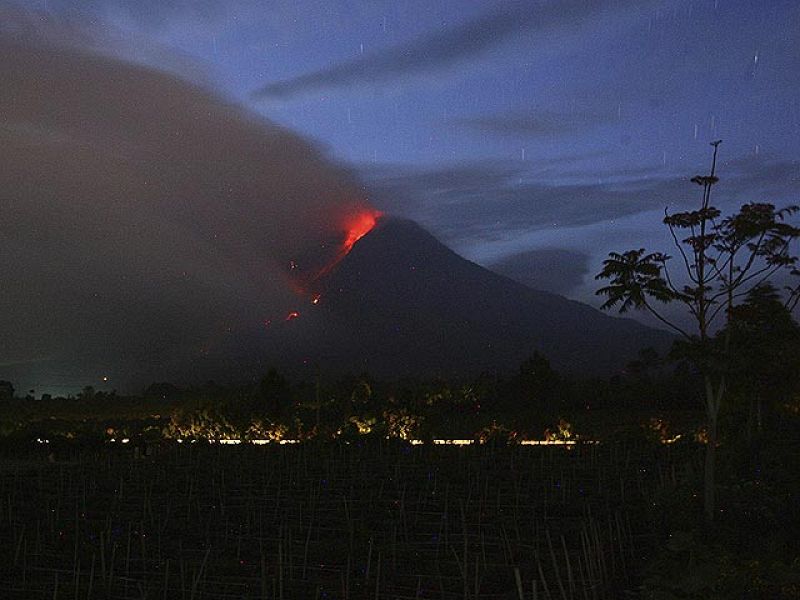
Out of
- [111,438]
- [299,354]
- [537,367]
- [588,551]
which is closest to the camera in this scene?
[588,551]

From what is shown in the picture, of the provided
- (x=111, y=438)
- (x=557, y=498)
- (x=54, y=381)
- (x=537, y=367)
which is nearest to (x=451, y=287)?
(x=54, y=381)

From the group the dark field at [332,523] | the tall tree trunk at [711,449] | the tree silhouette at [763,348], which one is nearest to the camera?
the dark field at [332,523]

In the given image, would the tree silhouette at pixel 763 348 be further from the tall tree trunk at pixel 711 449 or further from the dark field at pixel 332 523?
the dark field at pixel 332 523

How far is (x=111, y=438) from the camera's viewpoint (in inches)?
894

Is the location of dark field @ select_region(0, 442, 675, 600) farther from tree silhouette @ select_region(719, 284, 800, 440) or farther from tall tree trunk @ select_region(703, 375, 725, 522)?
tree silhouette @ select_region(719, 284, 800, 440)

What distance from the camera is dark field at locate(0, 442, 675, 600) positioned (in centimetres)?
857

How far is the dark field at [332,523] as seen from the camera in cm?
857

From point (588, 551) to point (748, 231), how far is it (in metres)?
4.38

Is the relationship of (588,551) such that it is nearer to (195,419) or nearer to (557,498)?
(557,498)

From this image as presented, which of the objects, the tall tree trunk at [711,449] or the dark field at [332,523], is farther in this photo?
the tall tree trunk at [711,449]

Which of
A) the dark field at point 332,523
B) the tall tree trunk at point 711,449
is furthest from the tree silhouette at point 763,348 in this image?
the dark field at point 332,523

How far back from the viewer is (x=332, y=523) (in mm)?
11789

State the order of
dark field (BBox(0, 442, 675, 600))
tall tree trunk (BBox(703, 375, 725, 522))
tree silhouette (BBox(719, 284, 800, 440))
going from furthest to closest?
tree silhouette (BBox(719, 284, 800, 440))
tall tree trunk (BBox(703, 375, 725, 522))
dark field (BBox(0, 442, 675, 600))

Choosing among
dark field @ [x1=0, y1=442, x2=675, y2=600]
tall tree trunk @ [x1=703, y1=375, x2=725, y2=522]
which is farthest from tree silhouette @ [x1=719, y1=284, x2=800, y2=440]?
dark field @ [x1=0, y1=442, x2=675, y2=600]
